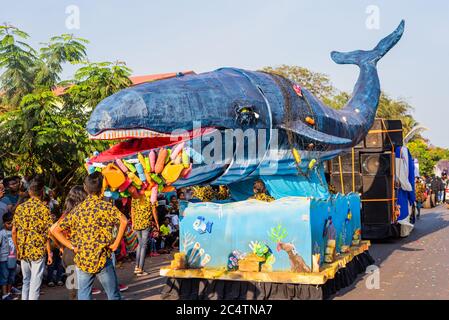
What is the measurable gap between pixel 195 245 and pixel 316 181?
176 cm

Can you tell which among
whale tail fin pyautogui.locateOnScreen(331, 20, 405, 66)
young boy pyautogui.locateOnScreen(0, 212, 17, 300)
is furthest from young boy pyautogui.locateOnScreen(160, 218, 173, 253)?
whale tail fin pyautogui.locateOnScreen(331, 20, 405, 66)

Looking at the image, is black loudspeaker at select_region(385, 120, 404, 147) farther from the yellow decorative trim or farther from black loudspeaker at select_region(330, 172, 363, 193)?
the yellow decorative trim

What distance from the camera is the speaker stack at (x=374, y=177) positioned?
11164 mm

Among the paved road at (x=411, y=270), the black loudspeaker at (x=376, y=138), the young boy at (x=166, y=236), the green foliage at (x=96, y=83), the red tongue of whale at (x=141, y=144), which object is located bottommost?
the paved road at (x=411, y=270)

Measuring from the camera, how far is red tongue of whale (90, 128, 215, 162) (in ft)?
16.7

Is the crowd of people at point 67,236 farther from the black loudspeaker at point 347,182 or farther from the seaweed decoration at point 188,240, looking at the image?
the black loudspeaker at point 347,182

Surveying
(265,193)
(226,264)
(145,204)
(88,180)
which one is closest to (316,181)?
(265,193)

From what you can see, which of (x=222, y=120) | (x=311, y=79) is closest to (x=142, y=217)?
(x=222, y=120)

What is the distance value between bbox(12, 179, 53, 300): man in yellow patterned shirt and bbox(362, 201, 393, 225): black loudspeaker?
297 inches

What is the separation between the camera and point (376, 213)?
1122 cm

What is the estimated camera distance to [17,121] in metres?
9.27

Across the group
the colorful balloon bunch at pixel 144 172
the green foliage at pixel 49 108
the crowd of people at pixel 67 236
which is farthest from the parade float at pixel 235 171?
the green foliage at pixel 49 108

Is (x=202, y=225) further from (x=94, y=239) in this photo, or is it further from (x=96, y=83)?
(x=96, y=83)

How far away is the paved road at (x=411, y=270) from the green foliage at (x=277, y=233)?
113 centimetres
